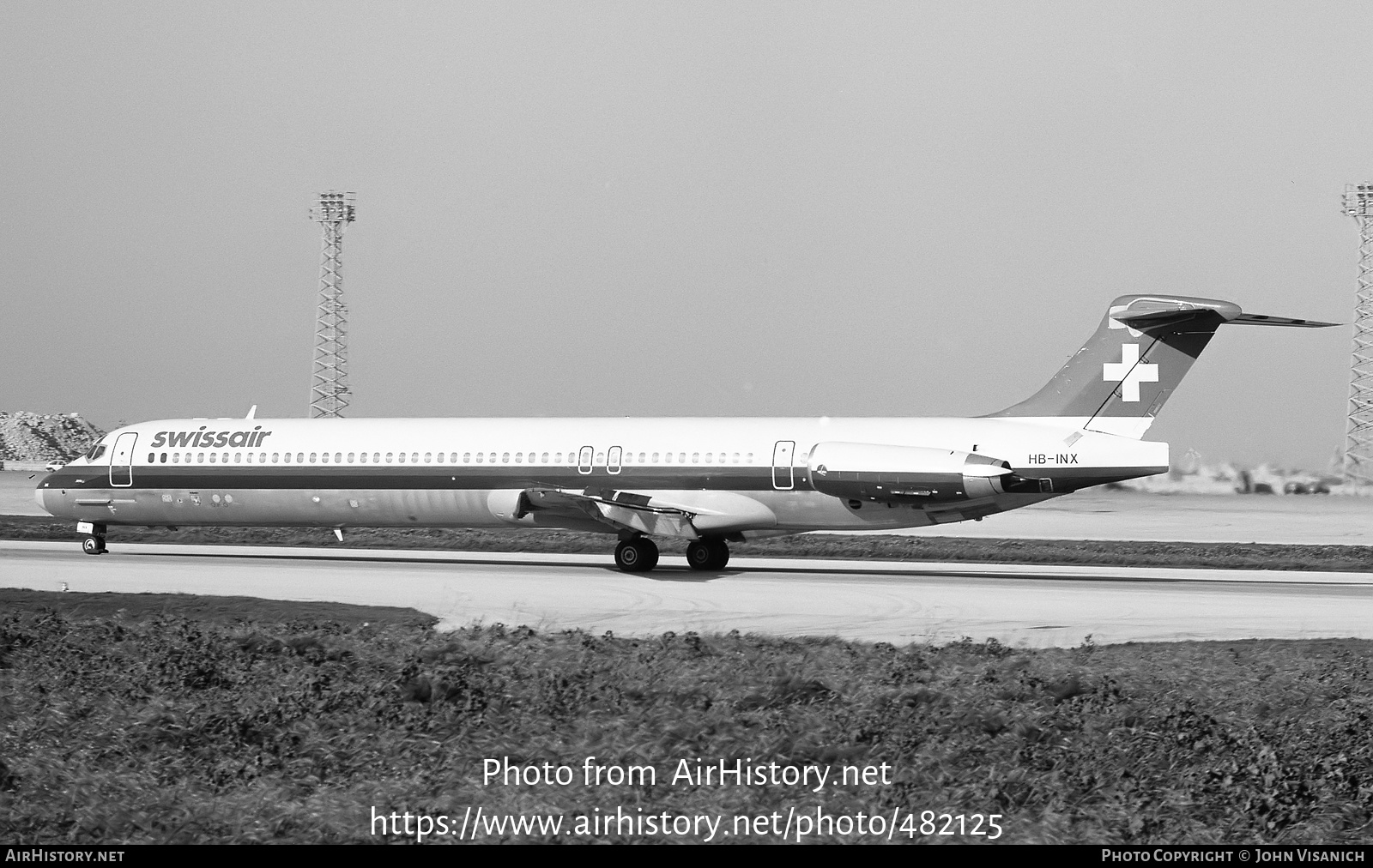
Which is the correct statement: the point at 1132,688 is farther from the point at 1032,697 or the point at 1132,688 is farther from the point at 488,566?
the point at 488,566

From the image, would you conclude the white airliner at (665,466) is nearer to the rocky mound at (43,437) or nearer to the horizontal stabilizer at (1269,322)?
the horizontal stabilizer at (1269,322)

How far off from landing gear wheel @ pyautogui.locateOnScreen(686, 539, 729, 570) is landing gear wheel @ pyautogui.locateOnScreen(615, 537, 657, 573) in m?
0.87

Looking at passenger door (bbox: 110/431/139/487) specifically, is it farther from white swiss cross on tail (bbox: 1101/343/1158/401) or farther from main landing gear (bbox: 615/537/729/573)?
white swiss cross on tail (bbox: 1101/343/1158/401)

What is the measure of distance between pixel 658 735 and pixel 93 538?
80.3 feet

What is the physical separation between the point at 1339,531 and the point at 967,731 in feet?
121

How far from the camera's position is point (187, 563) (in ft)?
97.1

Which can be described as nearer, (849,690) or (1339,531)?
(849,690)

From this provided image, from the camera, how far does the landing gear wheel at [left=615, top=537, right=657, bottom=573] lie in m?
28.8

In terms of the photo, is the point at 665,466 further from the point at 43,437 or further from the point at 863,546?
the point at 43,437

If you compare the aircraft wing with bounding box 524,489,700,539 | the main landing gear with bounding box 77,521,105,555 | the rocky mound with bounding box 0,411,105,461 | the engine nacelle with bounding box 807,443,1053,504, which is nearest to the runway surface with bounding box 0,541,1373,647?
the main landing gear with bounding box 77,521,105,555

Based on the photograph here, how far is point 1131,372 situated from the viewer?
26.8m
